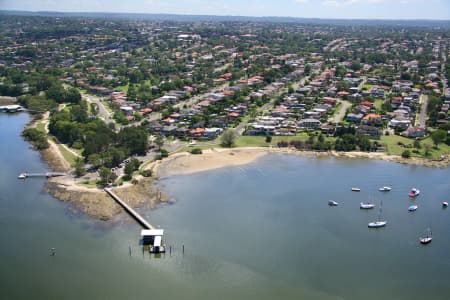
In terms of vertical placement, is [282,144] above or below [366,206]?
above

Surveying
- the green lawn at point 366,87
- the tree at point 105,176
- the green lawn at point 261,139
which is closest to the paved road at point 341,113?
the green lawn at point 261,139

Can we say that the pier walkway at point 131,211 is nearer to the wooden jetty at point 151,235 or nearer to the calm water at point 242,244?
the wooden jetty at point 151,235

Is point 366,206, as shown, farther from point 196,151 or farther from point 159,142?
point 159,142

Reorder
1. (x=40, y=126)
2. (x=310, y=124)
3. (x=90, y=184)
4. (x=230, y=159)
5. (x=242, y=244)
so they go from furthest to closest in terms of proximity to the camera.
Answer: (x=40, y=126)
(x=310, y=124)
(x=230, y=159)
(x=90, y=184)
(x=242, y=244)

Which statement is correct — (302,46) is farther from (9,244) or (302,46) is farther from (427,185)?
(9,244)

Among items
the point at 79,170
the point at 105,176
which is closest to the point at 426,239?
the point at 105,176

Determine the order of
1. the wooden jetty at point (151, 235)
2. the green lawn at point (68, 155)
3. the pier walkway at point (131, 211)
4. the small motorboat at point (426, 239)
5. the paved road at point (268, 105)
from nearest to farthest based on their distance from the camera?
the wooden jetty at point (151, 235) < the small motorboat at point (426, 239) < the pier walkway at point (131, 211) < the green lawn at point (68, 155) < the paved road at point (268, 105)

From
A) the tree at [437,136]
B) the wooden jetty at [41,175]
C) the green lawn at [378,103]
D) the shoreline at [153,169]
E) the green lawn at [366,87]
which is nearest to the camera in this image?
the shoreline at [153,169]
